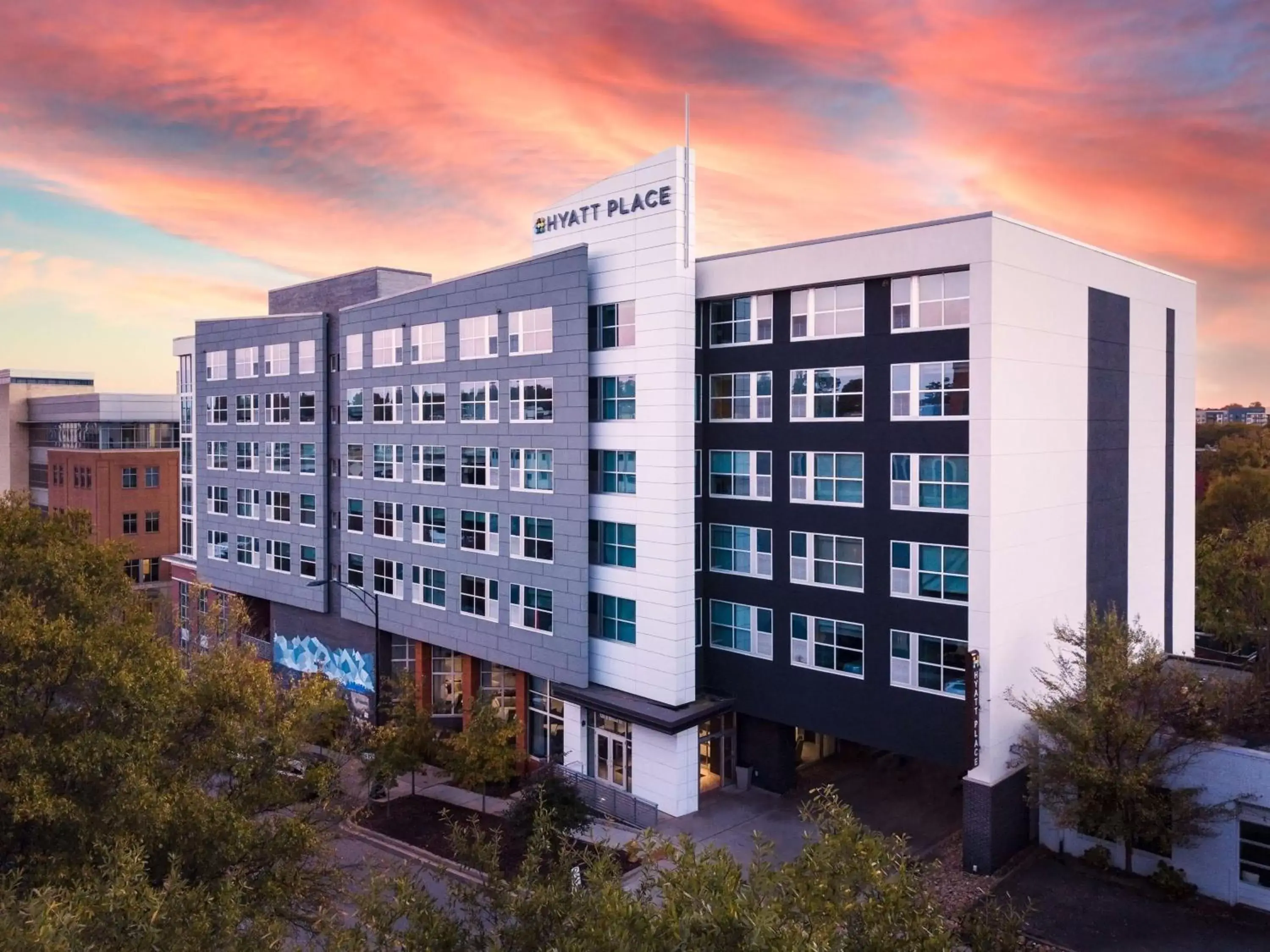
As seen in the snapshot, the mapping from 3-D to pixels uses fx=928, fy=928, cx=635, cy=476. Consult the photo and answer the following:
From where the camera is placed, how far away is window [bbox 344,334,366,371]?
4553 cm

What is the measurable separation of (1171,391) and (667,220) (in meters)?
22.4

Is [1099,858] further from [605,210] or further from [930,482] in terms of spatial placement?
[605,210]

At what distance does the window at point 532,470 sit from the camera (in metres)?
36.2

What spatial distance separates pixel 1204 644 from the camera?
5122 cm

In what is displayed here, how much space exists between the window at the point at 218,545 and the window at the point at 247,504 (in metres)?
1.90

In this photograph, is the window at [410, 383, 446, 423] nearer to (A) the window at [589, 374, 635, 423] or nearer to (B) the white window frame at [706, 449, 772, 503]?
(A) the window at [589, 374, 635, 423]

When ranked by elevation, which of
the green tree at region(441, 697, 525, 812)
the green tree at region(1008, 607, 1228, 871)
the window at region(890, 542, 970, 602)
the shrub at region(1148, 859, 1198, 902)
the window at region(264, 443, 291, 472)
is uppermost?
the window at region(264, 443, 291, 472)

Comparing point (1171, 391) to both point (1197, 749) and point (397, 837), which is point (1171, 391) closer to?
point (1197, 749)

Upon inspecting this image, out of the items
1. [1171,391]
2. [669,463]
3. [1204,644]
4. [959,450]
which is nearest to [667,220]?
[669,463]

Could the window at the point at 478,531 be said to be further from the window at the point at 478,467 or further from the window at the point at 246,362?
the window at the point at 246,362

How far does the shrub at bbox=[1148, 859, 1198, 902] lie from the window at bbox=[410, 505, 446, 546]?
2875 centimetres

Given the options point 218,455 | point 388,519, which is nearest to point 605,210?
point 388,519

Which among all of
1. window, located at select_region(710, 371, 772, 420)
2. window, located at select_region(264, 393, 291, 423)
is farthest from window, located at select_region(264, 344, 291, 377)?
window, located at select_region(710, 371, 772, 420)

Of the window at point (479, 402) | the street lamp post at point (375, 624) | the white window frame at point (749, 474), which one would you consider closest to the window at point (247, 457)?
the street lamp post at point (375, 624)
